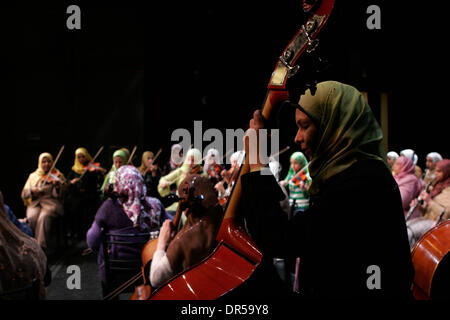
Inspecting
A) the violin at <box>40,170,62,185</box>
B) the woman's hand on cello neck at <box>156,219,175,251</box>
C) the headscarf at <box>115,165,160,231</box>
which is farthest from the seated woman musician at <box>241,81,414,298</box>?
the violin at <box>40,170,62,185</box>

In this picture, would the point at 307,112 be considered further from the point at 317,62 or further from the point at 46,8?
the point at 46,8

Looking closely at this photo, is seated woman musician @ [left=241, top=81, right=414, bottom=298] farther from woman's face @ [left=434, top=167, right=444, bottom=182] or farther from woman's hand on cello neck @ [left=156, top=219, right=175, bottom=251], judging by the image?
woman's face @ [left=434, top=167, right=444, bottom=182]

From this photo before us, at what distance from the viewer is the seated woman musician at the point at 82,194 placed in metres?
6.43

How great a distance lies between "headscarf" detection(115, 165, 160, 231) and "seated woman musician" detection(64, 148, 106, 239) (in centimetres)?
338

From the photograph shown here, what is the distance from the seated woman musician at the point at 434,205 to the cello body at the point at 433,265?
2.33 meters

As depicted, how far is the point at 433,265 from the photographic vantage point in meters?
1.63

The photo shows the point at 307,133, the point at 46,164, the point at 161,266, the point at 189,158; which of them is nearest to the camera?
the point at 307,133

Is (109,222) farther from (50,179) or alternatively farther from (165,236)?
(50,179)

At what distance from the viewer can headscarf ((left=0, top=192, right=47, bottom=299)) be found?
95.9 inches

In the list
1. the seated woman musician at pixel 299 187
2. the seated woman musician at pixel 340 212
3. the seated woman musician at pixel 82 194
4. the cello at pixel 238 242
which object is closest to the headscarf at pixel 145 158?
the seated woman musician at pixel 82 194

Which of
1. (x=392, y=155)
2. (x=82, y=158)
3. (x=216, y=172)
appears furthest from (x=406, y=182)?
(x=82, y=158)

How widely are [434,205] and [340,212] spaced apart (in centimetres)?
355

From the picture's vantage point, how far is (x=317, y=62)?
122 cm
